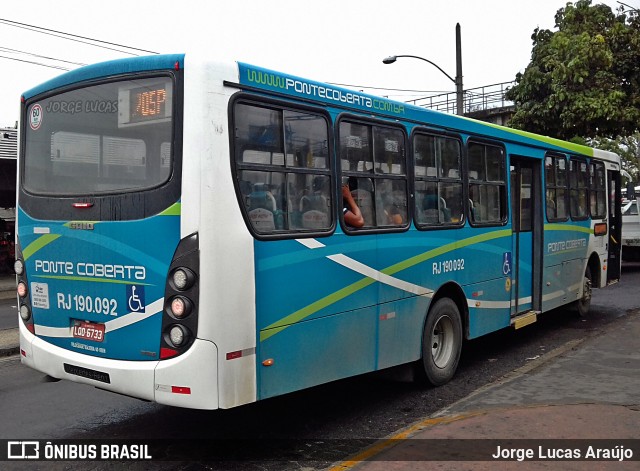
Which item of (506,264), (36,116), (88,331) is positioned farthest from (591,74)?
(88,331)

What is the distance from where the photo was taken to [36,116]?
18.0ft

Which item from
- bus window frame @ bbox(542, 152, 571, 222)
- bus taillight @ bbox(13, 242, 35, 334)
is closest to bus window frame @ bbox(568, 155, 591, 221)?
bus window frame @ bbox(542, 152, 571, 222)

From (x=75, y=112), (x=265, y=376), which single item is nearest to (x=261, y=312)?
(x=265, y=376)

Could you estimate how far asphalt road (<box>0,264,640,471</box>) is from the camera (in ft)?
16.5

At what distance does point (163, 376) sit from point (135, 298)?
0.59 meters

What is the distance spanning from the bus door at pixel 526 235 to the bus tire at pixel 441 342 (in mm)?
1575

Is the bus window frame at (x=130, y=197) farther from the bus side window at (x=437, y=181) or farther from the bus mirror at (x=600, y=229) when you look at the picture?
the bus mirror at (x=600, y=229)

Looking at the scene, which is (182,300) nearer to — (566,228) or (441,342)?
(441,342)

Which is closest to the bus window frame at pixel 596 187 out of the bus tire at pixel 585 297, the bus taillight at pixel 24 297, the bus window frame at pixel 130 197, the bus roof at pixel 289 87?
the bus tire at pixel 585 297

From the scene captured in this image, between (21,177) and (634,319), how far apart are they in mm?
9186

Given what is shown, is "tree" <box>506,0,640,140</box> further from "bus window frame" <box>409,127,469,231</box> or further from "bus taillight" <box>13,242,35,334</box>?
"bus taillight" <box>13,242,35,334</box>

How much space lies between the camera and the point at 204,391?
4.27m

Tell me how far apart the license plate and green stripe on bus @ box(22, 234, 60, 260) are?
699mm

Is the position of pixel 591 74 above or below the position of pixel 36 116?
above
